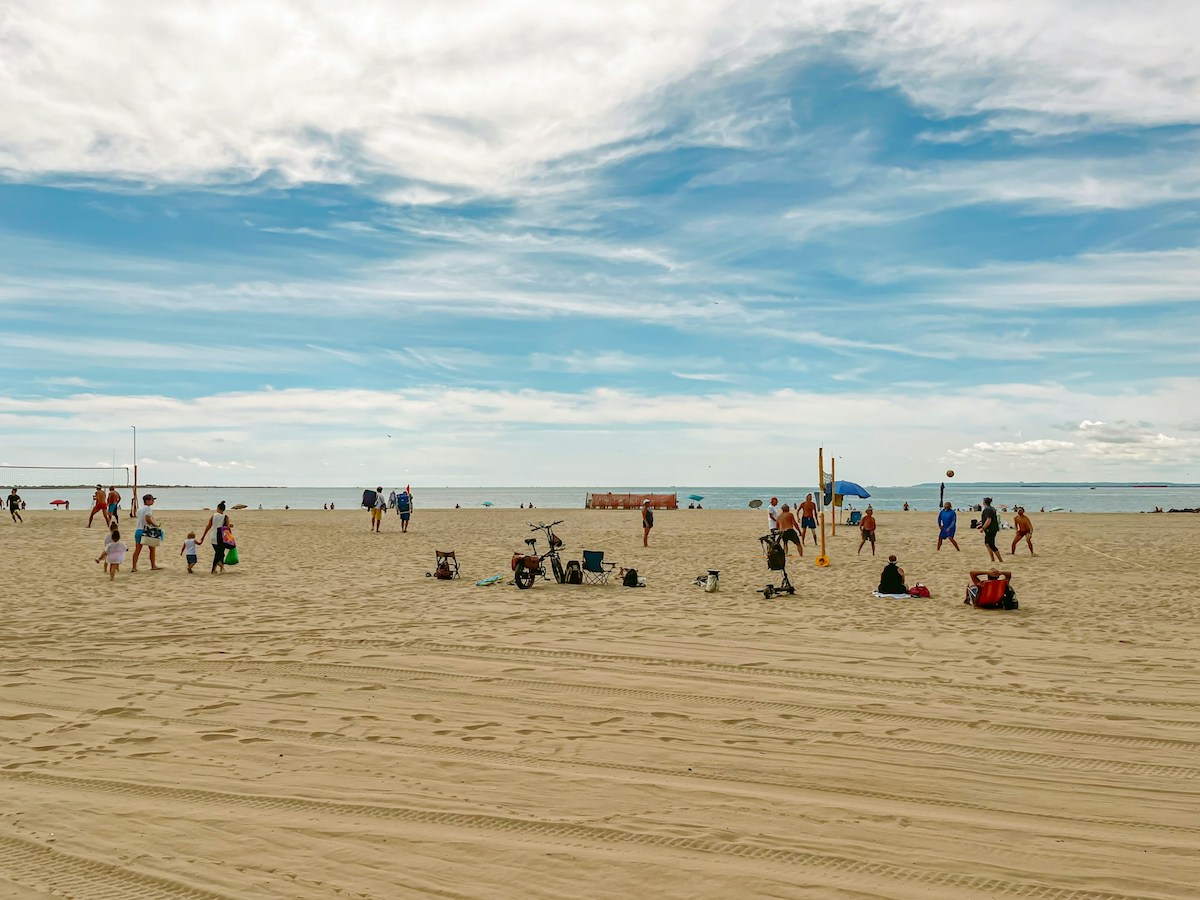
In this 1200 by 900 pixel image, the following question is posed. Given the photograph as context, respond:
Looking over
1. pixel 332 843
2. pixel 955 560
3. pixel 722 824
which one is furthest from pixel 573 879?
pixel 955 560

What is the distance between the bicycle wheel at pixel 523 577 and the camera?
14438 mm

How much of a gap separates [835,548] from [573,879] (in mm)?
21550

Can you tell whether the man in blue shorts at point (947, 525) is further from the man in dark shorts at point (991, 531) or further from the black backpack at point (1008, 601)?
the black backpack at point (1008, 601)

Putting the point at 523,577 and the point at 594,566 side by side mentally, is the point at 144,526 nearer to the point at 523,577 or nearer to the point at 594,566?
the point at 523,577

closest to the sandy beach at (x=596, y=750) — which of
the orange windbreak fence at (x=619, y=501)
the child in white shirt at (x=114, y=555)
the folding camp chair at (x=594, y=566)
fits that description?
the folding camp chair at (x=594, y=566)

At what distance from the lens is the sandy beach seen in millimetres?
4086

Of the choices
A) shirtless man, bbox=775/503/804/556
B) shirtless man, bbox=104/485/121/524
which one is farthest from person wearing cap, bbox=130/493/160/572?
shirtless man, bbox=104/485/121/524

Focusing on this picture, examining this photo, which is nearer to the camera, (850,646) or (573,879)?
(573,879)

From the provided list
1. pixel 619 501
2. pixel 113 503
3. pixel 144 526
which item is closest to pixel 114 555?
pixel 144 526

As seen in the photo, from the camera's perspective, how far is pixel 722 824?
15.0 feet

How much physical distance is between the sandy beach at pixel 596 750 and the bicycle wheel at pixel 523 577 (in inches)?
71.7

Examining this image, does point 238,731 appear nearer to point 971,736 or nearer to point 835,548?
point 971,736

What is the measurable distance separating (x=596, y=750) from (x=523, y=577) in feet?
28.8

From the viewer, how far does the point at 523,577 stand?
14.5 metres
